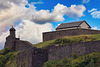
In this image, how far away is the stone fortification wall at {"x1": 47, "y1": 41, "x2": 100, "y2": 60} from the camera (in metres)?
32.6

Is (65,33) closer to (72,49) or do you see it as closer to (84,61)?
(72,49)

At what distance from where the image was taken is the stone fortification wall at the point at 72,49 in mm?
32594

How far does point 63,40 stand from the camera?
147 feet

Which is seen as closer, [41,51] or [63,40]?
[41,51]

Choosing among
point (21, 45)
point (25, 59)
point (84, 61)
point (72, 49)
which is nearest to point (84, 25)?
point (21, 45)

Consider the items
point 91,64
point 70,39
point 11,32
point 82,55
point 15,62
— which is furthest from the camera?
point 11,32

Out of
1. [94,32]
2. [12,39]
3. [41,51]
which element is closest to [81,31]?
[94,32]

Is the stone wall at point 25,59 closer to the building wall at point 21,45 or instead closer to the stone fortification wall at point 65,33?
the building wall at point 21,45

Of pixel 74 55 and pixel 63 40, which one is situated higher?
pixel 63 40

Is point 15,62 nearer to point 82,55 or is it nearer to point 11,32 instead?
point 11,32

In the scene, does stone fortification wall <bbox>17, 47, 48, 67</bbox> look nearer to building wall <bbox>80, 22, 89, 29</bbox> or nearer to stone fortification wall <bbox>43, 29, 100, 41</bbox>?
stone fortification wall <bbox>43, 29, 100, 41</bbox>

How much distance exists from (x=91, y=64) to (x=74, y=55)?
5.59 metres

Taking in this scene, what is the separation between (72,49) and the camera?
35000 millimetres

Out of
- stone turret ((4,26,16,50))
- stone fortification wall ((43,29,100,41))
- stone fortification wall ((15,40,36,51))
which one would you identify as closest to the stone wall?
stone fortification wall ((15,40,36,51))
